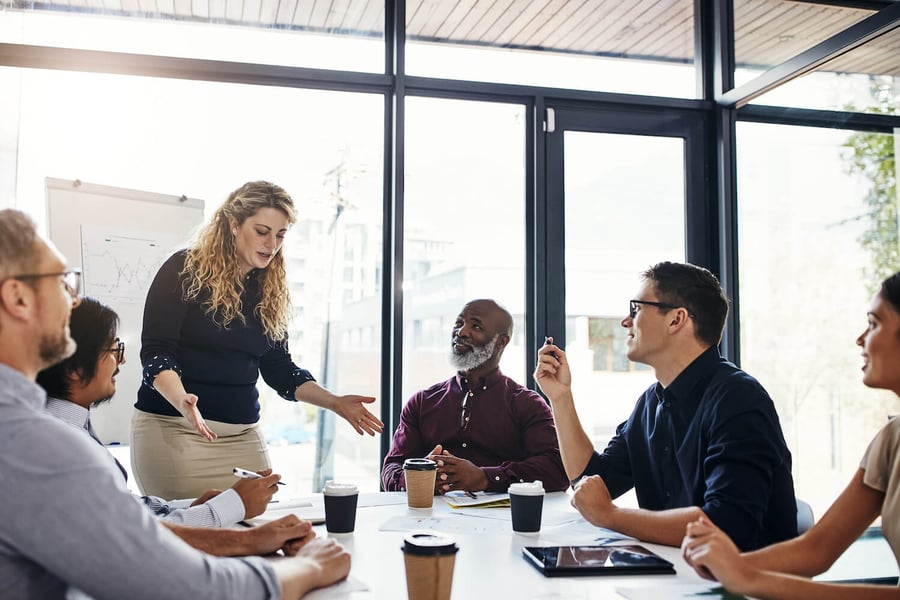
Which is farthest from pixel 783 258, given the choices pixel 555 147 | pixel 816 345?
pixel 555 147

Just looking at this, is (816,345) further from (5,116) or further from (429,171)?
(5,116)

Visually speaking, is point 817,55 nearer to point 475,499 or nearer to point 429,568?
point 475,499

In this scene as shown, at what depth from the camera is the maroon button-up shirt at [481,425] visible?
269 centimetres

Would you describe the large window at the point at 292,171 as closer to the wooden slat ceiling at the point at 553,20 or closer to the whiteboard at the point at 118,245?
the whiteboard at the point at 118,245

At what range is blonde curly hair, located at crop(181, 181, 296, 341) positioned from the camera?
2598 mm

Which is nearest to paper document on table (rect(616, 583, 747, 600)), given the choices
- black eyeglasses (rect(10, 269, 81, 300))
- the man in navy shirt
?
the man in navy shirt

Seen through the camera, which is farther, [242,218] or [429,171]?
[429,171]

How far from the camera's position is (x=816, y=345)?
11.7ft

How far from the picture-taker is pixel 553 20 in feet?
12.9

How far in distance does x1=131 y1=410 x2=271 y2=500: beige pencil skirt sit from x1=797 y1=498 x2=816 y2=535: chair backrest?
5.61 ft

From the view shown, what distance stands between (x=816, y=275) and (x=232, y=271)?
259 centimetres

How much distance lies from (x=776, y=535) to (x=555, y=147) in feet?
8.10

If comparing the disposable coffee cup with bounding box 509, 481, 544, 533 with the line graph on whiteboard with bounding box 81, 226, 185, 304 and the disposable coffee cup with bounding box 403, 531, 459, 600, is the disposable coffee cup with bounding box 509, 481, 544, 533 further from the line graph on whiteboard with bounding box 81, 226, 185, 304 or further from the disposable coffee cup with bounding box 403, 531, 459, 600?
the line graph on whiteboard with bounding box 81, 226, 185, 304

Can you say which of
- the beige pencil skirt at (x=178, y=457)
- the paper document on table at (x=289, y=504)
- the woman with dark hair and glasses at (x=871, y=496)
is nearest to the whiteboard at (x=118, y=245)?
the beige pencil skirt at (x=178, y=457)
